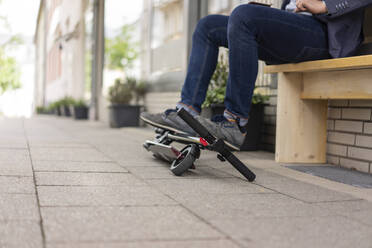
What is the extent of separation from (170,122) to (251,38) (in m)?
0.52

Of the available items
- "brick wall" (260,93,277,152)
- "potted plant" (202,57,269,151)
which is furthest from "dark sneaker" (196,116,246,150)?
"brick wall" (260,93,277,152)

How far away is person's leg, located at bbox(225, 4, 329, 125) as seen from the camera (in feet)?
6.22

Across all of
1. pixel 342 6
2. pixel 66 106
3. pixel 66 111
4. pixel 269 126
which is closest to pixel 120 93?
pixel 269 126

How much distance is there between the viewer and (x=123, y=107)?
210 inches

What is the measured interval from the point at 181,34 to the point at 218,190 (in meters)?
3.24

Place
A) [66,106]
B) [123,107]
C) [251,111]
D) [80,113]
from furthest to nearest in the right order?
[66,106], [80,113], [123,107], [251,111]

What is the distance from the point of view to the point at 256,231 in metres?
1.11

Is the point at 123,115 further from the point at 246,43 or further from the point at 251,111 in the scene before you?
the point at 246,43

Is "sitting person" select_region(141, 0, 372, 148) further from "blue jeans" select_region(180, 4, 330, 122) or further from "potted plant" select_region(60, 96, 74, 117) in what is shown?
"potted plant" select_region(60, 96, 74, 117)

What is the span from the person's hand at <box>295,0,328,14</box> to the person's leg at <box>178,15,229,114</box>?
14.9 inches

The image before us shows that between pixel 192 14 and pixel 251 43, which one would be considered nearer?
pixel 251 43

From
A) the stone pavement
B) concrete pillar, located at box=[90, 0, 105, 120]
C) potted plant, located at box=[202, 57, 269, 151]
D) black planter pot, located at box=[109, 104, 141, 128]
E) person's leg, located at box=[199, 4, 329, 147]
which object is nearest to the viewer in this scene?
the stone pavement

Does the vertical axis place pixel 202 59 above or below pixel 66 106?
above

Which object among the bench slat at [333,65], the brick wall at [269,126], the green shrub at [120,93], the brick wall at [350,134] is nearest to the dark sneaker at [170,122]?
the bench slat at [333,65]
